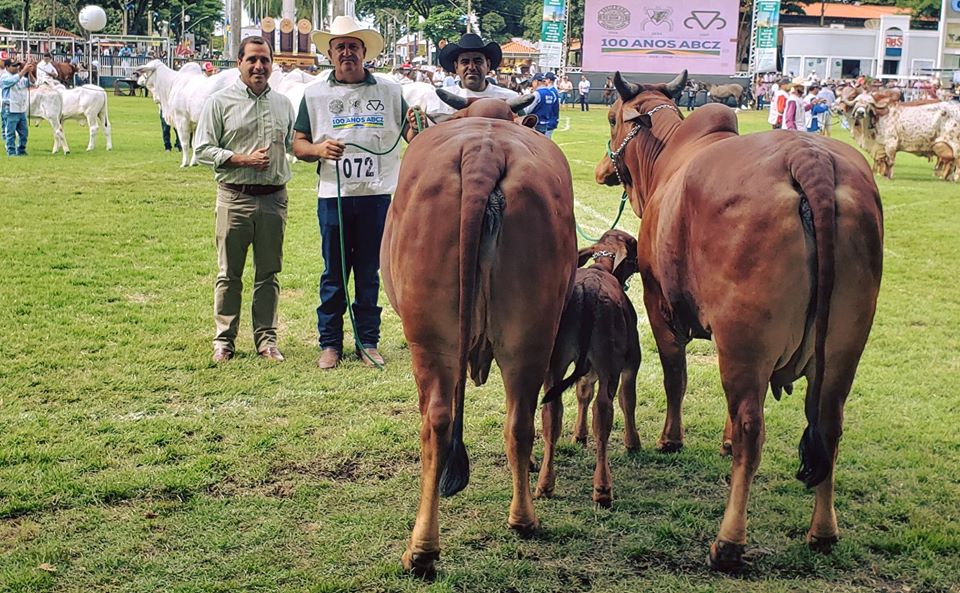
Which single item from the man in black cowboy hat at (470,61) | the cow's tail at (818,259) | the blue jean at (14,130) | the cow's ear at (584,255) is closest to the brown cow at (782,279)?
the cow's tail at (818,259)

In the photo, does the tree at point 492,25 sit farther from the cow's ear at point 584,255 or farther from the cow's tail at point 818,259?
the cow's tail at point 818,259

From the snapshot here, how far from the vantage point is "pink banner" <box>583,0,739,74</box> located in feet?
183

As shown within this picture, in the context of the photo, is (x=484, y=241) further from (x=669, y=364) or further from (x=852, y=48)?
(x=852, y=48)

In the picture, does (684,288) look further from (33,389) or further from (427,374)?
(33,389)

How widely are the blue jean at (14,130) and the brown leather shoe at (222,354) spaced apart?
53.3 ft

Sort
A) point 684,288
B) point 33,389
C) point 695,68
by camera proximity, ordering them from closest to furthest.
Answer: point 684,288 < point 33,389 < point 695,68

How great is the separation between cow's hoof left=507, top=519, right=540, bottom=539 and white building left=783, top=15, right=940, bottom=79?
254 feet

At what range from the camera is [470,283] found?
425 centimetres

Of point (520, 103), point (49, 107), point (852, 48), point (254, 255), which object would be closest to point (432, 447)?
point (520, 103)

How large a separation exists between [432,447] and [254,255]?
13.1ft

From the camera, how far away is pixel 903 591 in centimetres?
442

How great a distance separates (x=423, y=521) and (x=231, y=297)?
4066 mm

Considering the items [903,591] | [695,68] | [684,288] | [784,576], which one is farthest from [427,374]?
[695,68]

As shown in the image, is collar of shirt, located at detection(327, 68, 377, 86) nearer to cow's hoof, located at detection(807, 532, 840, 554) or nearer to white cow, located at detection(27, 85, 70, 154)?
cow's hoof, located at detection(807, 532, 840, 554)
